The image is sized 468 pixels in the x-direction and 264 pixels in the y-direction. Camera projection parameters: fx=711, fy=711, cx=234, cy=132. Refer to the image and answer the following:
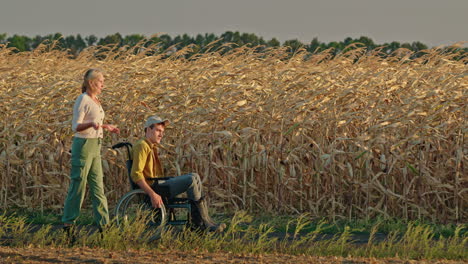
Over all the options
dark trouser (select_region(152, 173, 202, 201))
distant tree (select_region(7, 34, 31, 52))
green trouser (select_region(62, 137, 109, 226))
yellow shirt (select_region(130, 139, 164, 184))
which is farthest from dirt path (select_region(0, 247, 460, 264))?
distant tree (select_region(7, 34, 31, 52))

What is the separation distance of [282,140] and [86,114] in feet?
13.7

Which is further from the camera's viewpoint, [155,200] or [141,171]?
[141,171]

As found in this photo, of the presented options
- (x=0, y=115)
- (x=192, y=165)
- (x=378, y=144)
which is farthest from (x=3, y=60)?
(x=378, y=144)

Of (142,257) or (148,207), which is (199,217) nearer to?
(148,207)

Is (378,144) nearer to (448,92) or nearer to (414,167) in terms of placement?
(414,167)

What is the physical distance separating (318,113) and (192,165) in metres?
2.35

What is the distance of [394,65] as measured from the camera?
1659 cm

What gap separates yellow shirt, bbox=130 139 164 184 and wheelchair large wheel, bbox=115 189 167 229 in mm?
229

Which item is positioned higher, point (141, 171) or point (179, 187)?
point (141, 171)

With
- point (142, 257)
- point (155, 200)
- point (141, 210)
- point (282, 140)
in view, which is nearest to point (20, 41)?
point (282, 140)

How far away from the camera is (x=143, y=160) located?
29.2 feet

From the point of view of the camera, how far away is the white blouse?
27.6ft

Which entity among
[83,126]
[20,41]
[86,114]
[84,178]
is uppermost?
[20,41]

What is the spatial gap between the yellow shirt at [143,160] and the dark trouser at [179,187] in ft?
0.67
